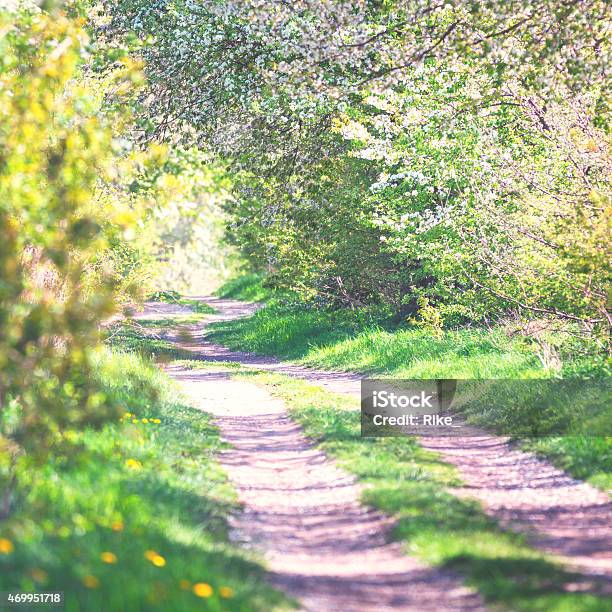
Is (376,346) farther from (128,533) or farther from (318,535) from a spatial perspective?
(128,533)

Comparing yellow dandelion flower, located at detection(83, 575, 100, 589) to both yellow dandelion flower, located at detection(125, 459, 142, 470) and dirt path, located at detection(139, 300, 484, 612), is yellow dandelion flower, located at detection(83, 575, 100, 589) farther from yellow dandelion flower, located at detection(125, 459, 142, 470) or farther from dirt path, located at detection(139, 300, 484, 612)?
yellow dandelion flower, located at detection(125, 459, 142, 470)

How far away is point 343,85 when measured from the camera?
13.4 meters

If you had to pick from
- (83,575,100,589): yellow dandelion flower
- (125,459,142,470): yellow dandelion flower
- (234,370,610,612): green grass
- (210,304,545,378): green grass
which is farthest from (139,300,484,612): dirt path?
(210,304,545,378): green grass

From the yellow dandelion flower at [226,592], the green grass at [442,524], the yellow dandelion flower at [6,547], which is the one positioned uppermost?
the yellow dandelion flower at [6,547]

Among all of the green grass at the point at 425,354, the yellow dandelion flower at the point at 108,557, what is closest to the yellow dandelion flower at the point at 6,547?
the yellow dandelion flower at the point at 108,557

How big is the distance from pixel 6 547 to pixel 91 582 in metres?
0.66

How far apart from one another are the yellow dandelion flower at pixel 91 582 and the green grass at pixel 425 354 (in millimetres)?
5546

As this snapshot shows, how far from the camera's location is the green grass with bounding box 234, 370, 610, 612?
215 inches

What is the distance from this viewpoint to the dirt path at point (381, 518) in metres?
6.05

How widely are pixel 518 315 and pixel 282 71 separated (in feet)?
20.0

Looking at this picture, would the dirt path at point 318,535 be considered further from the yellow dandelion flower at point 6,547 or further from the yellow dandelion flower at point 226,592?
the yellow dandelion flower at point 6,547

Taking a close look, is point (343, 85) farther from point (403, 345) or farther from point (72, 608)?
point (72, 608)

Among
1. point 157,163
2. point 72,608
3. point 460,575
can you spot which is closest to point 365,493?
point 460,575

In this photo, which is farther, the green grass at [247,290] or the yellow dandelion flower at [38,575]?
the green grass at [247,290]
